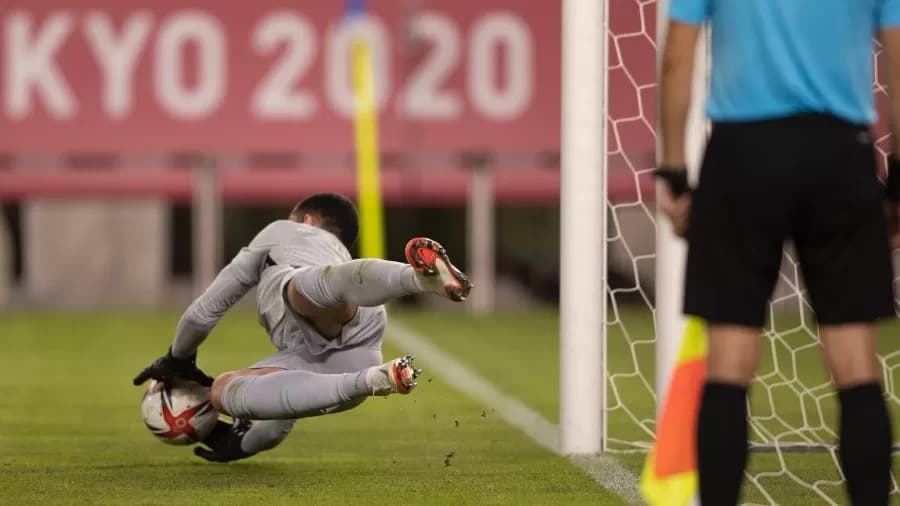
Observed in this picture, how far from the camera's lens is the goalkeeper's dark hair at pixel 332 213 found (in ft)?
18.5

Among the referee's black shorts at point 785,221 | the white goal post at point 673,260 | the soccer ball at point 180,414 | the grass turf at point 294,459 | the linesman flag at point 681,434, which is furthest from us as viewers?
the soccer ball at point 180,414

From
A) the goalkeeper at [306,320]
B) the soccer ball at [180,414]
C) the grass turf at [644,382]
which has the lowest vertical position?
the grass turf at [644,382]

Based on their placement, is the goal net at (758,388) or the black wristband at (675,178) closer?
the black wristband at (675,178)

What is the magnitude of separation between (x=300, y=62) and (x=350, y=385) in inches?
429

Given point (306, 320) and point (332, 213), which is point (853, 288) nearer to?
point (306, 320)

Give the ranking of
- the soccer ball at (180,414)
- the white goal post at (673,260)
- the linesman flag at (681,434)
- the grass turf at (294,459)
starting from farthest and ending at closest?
the soccer ball at (180,414), the white goal post at (673,260), the grass turf at (294,459), the linesman flag at (681,434)

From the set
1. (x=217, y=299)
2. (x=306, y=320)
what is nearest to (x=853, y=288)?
(x=306, y=320)

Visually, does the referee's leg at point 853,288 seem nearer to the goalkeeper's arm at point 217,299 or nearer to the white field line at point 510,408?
the white field line at point 510,408

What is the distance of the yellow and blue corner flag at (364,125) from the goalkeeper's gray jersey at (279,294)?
9.41 m

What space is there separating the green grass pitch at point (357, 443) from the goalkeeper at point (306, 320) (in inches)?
8.9

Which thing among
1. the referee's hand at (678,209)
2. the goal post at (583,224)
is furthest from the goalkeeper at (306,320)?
the referee's hand at (678,209)

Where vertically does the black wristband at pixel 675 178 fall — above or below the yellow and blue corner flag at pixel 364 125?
above

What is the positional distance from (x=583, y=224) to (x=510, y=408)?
2.01 metres

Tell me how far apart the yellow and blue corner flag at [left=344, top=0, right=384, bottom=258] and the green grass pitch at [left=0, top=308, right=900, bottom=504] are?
3.86 meters
